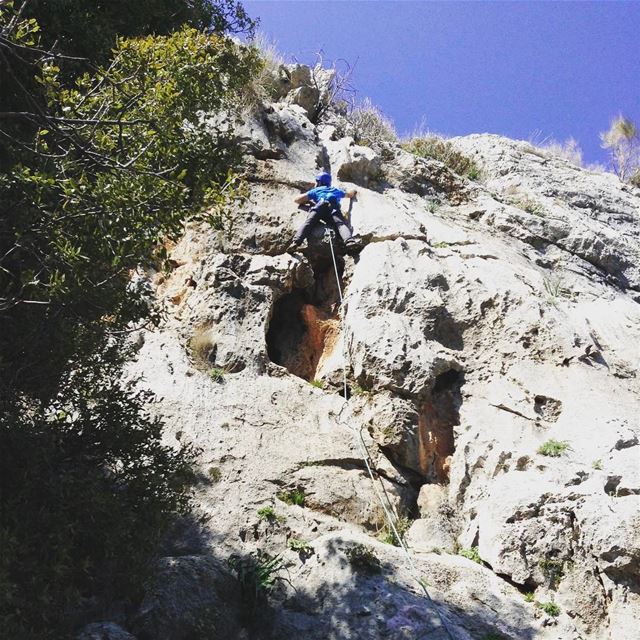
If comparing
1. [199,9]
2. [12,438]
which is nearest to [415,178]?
[199,9]

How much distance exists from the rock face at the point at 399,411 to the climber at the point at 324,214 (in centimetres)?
26

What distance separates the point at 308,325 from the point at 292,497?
3734mm

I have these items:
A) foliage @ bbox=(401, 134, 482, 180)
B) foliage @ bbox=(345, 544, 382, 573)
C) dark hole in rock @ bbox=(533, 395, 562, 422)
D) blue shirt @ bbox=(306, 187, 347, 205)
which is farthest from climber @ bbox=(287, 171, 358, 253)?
foliage @ bbox=(345, 544, 382, 573)

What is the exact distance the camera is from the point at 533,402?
9.91m

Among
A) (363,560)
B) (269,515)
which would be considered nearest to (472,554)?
(363,560)

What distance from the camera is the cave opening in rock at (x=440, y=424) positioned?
377 inches

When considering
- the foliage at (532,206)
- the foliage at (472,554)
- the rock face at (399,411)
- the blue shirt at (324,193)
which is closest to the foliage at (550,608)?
the rock face at (399,411)

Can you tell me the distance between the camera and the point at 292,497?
8641mm

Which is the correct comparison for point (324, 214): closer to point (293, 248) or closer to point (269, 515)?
point (293, 248)

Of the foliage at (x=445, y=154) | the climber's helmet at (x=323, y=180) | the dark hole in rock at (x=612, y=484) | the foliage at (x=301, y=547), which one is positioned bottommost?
the foliage at (x=301, y=547)

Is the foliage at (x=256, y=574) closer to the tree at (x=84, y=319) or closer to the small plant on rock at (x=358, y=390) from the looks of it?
the tree at (x=84, y=319)

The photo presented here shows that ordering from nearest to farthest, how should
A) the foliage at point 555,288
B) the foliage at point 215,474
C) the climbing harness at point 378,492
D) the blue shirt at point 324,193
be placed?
1. the climbing harness at point 378,492
2. the foliage at point 215,474
3. the foliage at point 555,288
4. the blue shirt at point 324,193

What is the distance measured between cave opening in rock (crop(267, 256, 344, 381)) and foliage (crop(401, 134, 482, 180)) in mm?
5716

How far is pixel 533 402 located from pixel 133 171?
6.00 m
